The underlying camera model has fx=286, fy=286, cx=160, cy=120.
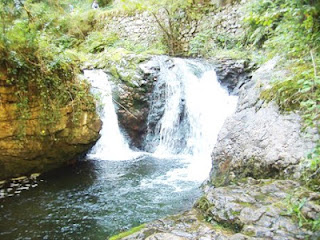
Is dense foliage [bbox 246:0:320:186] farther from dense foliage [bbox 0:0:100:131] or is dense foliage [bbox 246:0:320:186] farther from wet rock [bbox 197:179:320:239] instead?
dense foliage [bbox 0:0:100:131]

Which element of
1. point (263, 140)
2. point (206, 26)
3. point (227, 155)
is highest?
point (206, 26)

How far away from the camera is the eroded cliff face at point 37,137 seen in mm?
5336

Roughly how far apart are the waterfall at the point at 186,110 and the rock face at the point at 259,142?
9.12 ft

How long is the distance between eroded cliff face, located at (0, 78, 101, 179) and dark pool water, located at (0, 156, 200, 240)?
40 cm

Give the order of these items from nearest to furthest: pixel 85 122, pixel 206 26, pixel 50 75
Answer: pixel 50 75 → pixel 85 122 → pixel 206 26

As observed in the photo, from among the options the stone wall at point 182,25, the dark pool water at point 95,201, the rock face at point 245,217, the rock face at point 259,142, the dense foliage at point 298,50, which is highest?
the stone wall at point 182,25

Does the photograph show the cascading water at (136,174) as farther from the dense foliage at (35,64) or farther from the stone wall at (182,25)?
the stone wall at (182,25)

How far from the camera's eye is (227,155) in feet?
14.1

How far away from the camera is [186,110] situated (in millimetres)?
8211

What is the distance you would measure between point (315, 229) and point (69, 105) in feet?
16.3

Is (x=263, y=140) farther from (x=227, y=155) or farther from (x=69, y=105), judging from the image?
(x=69, y=105)

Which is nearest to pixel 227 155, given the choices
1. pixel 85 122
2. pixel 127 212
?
pixel 127 212

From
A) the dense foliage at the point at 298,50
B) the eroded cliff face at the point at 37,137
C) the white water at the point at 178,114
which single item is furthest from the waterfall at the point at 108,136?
the dense foliage at the point at 298,50

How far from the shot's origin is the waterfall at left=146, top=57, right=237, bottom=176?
778cm
